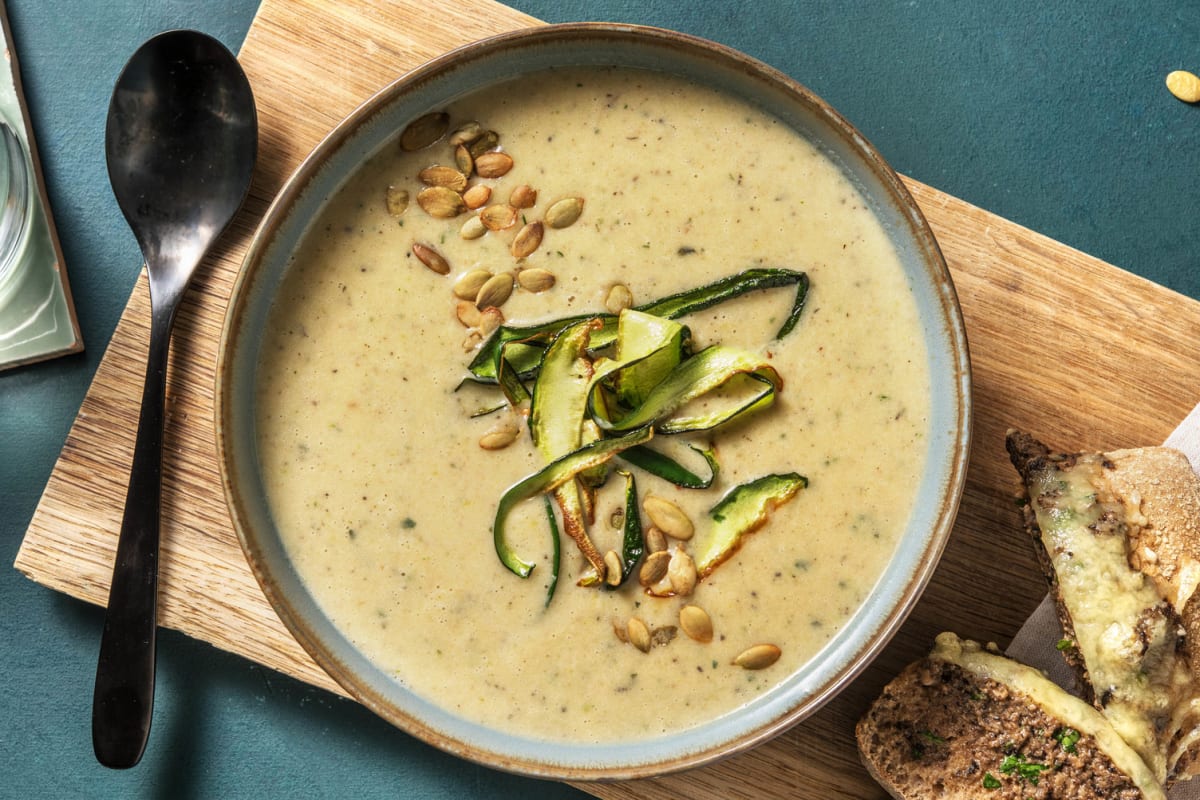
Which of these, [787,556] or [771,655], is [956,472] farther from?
[771,655]

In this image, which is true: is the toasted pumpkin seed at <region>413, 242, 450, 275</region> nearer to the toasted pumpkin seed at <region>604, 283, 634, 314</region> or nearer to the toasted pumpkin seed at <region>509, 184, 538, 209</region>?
the toasted pumpkin seed at <region>509, 184, 538, 209</region>

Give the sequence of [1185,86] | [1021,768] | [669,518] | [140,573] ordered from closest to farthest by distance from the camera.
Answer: [669,518] < [1021,768] < [140,573] < [1185,86]

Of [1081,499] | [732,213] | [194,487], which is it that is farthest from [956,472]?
[194,487]

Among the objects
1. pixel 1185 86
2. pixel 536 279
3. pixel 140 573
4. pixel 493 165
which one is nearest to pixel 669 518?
A: pixel 536 279

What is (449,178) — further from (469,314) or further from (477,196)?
(469,314)

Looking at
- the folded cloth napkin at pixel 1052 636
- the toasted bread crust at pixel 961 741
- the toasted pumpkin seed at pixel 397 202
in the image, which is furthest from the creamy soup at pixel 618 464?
the folded cloth napkin at pixel 1052 636

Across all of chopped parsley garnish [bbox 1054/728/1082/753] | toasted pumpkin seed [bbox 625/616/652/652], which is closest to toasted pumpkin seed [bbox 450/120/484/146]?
toasted pumpkin seed [bbox 625/616/652/652]

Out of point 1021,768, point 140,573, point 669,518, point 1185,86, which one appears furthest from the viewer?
point 1185,86

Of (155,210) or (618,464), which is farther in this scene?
(155,210)
